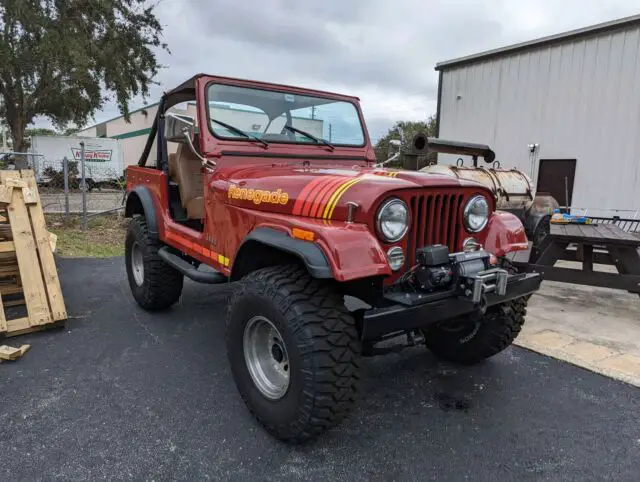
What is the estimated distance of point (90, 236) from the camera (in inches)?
325

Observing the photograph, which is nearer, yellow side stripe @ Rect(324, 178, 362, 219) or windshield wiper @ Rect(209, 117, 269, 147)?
yellow side stripe @ Rect(324, 178, 362, 219)

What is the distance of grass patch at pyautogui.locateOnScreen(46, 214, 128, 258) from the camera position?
709 cm

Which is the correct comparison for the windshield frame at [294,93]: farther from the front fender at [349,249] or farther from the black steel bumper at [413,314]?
the black steel bumper at [413,314]

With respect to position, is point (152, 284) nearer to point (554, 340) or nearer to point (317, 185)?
point (317, 185)

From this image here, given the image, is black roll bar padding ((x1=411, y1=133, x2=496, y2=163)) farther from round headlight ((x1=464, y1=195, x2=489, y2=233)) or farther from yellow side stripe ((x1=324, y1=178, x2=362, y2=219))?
yellow side stripe ((x1=324, y1=178, x2=362, y2=219))

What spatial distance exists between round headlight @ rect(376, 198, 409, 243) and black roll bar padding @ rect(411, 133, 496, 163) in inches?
134

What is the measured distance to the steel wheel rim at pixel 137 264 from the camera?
4.36 metres

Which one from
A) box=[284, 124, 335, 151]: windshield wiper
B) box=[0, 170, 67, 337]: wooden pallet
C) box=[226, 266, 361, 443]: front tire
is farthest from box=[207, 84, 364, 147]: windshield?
box=[0, 170, 67, 337]: wooden pallet

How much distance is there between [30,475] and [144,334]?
1.75 metres

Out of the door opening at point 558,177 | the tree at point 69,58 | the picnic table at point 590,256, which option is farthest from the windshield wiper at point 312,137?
the tree at point 69,58

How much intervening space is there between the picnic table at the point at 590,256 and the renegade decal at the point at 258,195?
300cm

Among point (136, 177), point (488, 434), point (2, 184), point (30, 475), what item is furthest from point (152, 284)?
point (488, 434)

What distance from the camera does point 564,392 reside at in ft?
9.40

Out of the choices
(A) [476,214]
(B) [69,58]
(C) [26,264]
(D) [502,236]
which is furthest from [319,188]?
(B) [69,58]
